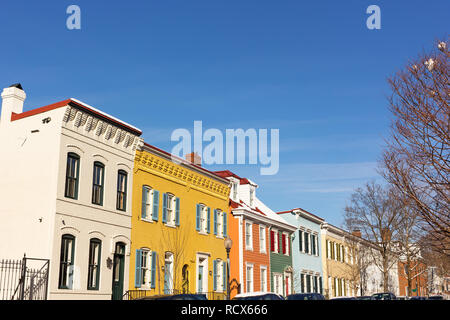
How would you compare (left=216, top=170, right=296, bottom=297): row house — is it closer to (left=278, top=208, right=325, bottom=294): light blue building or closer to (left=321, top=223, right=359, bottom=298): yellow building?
(left=278, top=208, right=325, bottom=294): light blue building

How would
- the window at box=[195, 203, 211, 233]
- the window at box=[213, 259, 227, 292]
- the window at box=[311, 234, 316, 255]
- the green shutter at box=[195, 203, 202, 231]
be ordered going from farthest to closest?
the window at box=[311, 234, 316, 255] < the window at box=[213, 259, 227, 292] < the window at box=[195, 203, 211, 233] < the green shutter at box=[195, 203, 202, 231]

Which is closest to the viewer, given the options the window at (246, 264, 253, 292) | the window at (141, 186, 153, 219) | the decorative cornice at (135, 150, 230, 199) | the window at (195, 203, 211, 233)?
the window at (141, 186, 153, 219)

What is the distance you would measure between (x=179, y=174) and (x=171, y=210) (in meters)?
2.31

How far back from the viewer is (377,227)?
48.9 m

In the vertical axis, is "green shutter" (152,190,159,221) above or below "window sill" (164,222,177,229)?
above

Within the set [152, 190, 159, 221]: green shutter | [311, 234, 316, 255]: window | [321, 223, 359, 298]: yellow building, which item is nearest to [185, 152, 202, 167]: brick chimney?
[152, 190, 159, 221]: green shutter

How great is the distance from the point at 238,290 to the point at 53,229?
17244 mm

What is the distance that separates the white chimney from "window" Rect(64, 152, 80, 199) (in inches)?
158

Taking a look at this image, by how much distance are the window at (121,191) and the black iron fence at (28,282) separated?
18.3 ft

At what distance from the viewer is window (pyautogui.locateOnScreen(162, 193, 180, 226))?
93.0 feet

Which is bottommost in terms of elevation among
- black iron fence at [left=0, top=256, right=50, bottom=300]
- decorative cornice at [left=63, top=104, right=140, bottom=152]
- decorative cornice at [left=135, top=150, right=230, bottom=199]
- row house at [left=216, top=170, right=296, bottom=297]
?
black iron fence at [left=0, top=256, right=50, bottom=300]

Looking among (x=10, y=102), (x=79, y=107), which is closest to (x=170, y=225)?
(x=79, y=107)
